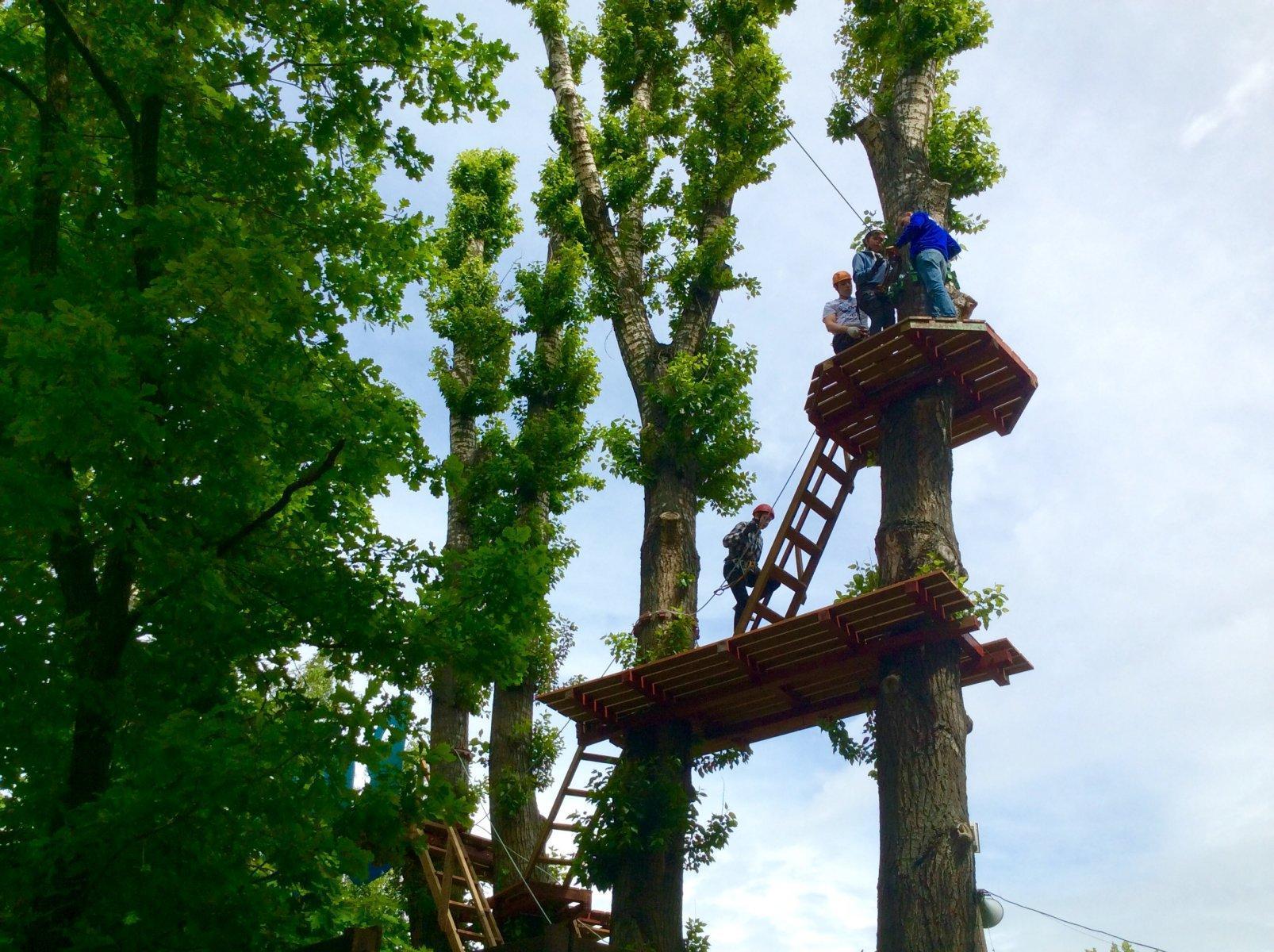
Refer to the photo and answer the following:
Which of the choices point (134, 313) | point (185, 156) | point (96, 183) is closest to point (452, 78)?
point (185, 156)

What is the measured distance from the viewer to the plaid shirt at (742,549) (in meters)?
12.1

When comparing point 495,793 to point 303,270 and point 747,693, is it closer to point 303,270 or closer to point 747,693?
point 747,693

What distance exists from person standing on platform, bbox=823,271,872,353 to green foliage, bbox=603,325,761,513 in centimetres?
114

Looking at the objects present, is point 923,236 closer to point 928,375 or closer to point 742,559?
point 928,375

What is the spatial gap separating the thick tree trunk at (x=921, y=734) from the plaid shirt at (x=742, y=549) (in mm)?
2562

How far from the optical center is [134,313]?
6.17 m

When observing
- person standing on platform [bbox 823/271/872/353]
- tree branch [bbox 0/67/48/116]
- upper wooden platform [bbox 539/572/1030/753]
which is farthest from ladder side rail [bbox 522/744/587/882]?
tree branch [bbox 0/67/48/116]

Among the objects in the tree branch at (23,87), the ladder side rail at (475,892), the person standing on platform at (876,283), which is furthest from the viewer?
the ladder side rail at (475,892)

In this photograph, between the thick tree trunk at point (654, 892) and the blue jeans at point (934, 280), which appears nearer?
the thick tree trunk at point (654, 892)

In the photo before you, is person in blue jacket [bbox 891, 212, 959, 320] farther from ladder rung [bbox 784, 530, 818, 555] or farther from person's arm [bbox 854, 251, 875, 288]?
ladder rung [bbox 784, 530, 818, 555]

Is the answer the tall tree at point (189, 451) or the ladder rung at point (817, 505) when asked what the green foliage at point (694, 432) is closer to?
the ladder rung at point (817, 505)

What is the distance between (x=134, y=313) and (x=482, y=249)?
503 inches

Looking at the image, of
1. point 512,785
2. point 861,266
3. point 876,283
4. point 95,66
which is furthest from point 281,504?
point 512,785

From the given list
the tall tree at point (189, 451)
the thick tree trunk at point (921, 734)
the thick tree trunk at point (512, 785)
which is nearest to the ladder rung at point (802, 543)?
the thick tree trunk at point (921, 734)
